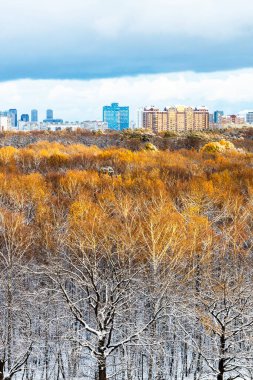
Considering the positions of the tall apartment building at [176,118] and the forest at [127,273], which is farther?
the tall apartment building at [176,118]

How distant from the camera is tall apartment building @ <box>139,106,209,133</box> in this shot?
175250 mm

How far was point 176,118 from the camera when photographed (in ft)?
576

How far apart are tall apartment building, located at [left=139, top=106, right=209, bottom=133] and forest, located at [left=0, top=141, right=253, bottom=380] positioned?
4538 inches

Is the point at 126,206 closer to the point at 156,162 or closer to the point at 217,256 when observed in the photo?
the point at 217,256

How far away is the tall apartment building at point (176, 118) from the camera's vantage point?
175250 mm

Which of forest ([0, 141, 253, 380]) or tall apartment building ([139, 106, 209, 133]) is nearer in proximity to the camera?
forest ([0, 141, 253, 380])

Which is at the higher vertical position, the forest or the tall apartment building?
the tall apartment building

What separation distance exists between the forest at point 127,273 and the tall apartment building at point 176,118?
115257 mm

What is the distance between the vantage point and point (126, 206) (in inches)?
1260

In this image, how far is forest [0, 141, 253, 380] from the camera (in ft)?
64.0

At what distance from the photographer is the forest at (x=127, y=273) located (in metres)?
19.5

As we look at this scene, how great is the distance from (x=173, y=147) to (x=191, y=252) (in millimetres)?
64572

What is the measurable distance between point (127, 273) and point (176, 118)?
15581cm

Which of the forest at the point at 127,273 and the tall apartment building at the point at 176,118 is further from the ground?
the tall apartment building at the point at 176,118
